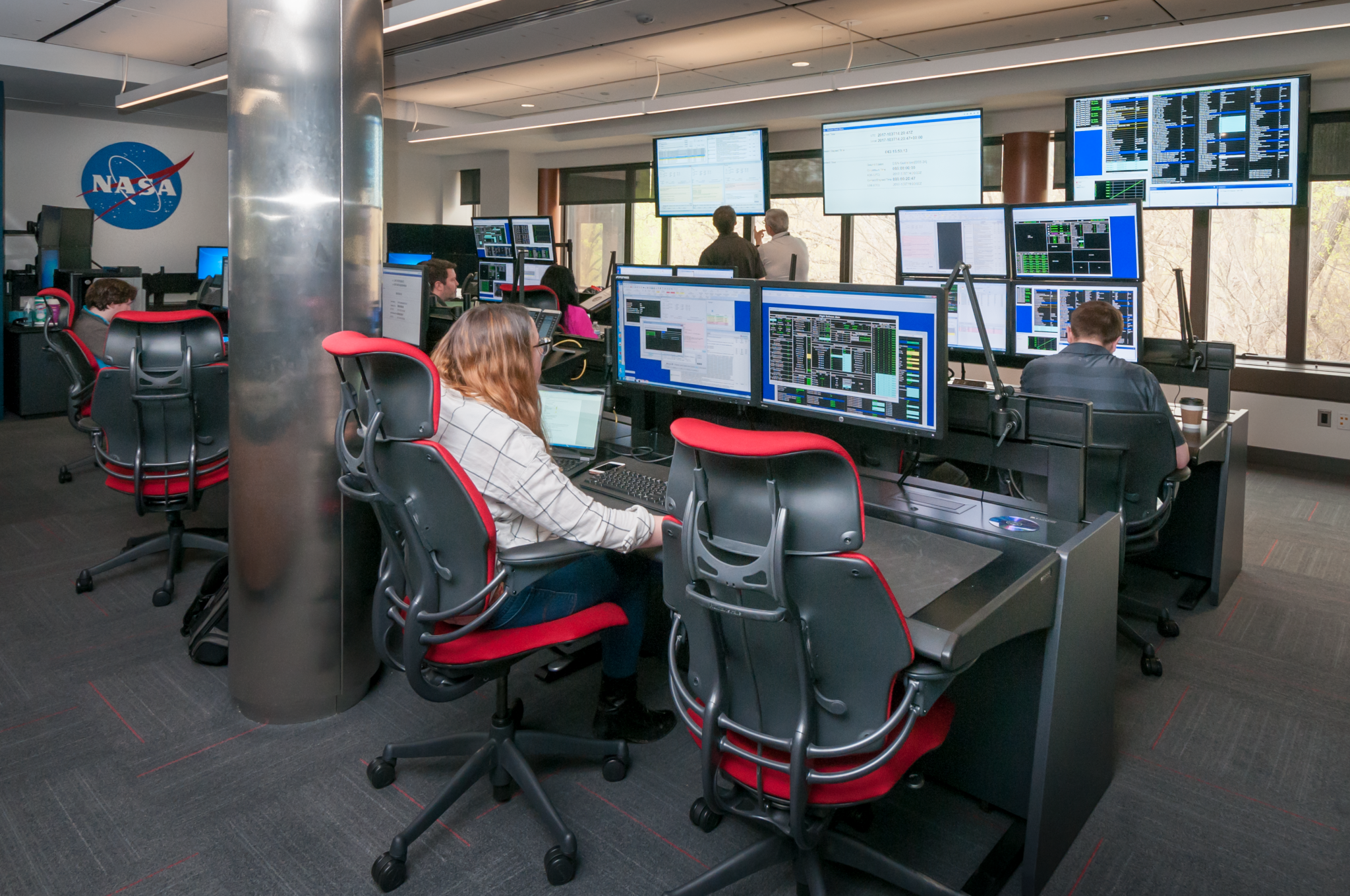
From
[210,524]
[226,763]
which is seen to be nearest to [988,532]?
[226,763]

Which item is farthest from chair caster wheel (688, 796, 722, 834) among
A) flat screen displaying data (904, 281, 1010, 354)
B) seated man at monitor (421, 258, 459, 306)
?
seated man at monitor (421, 258, 459, 306)

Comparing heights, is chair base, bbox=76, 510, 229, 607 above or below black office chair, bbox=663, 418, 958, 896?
below

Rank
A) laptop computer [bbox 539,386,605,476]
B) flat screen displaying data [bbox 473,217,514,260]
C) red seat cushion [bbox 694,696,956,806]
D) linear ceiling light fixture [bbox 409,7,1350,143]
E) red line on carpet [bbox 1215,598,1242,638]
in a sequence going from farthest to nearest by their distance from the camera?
1. flat screen displaying data [bbox 473,217,514,260]
2. linear ceiling light fixture [bbox 409,7,1350,143]
3. red line on carpet [bbox 1215,598,1242,638]
4. laptop computer [bbox 539,386,605,476]
5. red seat cushion [bbox 694,696,956,806]

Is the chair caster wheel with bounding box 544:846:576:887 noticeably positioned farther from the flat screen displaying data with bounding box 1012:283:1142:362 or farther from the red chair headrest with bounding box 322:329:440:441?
the flat screen displaying data with bounding box 1012:283:1142:362

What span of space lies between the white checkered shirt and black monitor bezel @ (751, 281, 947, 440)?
0.55 meters

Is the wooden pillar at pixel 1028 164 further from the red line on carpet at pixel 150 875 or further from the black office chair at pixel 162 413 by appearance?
the red line on carpet at pixel 150 875

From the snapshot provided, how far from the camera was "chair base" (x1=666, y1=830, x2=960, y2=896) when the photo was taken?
166 cm

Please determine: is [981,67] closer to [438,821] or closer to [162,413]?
[162,413]

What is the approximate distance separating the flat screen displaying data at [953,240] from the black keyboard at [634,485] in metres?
1.90

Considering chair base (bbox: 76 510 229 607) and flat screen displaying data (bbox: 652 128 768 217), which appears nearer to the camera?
chair base (bbox: 76 510 229 607)

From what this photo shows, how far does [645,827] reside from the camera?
201cm

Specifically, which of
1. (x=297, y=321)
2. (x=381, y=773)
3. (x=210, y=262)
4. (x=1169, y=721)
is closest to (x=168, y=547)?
(x=297, y=321)

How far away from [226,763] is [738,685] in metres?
1.48

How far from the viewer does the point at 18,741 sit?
233 centimetres
